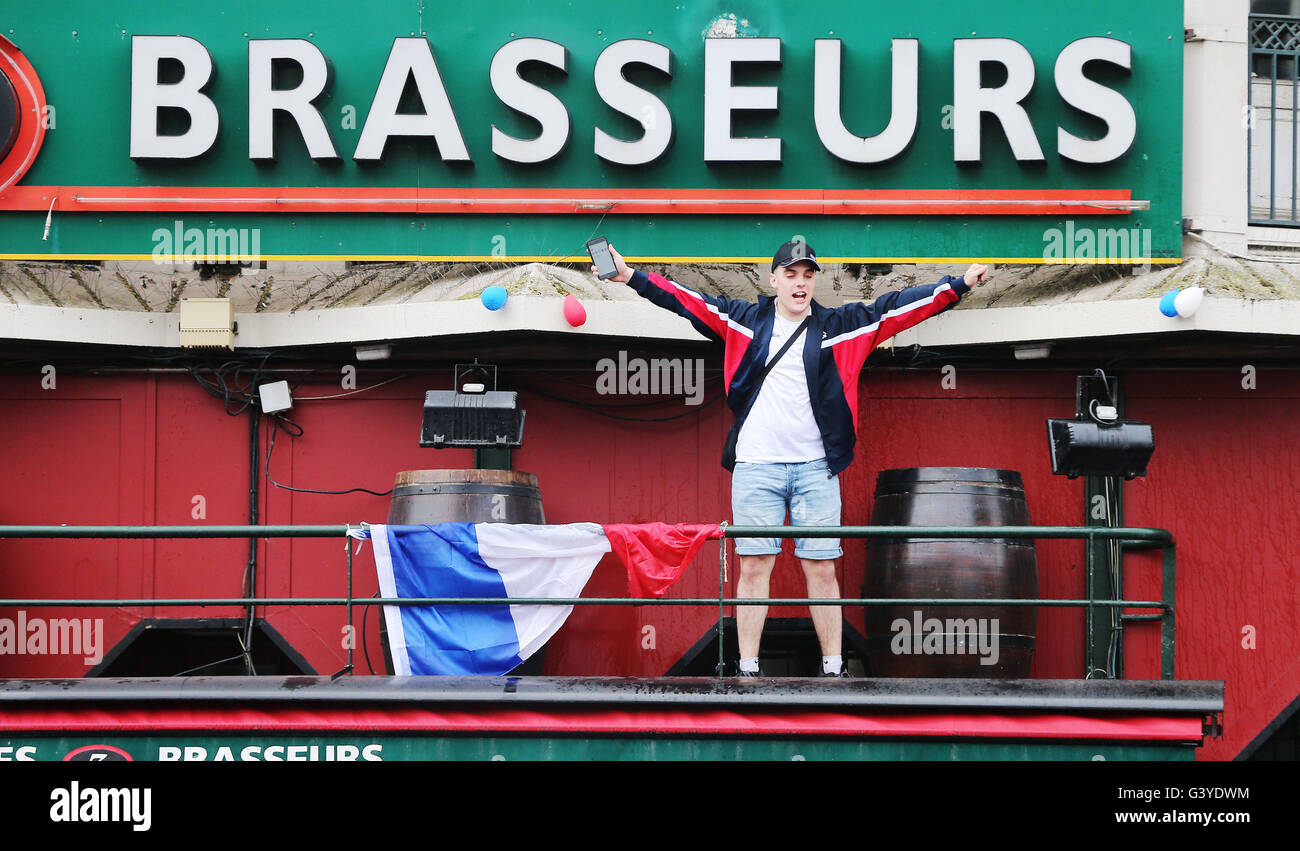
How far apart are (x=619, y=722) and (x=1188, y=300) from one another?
3.71m

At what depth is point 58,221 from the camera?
800cm

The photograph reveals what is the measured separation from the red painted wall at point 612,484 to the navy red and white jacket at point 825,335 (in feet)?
4.91

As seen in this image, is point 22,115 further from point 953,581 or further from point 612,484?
point 953,581

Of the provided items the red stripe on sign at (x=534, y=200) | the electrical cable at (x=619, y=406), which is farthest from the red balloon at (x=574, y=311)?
the electrical cable at (x=619, y=406)

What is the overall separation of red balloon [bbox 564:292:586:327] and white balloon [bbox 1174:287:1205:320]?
3.14 m

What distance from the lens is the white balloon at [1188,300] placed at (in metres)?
7.13

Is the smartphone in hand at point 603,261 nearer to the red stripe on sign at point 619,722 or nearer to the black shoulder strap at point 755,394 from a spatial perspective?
the black shoulder strap at point 755,394

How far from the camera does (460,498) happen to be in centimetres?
717

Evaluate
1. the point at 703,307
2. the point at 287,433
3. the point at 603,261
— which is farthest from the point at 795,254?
the point at 287,433

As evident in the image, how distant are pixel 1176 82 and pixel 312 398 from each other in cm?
543

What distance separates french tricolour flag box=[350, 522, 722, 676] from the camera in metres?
6.46

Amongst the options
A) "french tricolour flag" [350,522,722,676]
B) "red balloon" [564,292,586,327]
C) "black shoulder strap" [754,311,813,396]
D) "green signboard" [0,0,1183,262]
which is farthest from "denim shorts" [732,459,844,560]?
"green signboard" [0,0,1183,262]

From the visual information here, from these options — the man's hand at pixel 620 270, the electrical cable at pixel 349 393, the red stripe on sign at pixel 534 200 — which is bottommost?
the electrical cable at pixel 349 393
